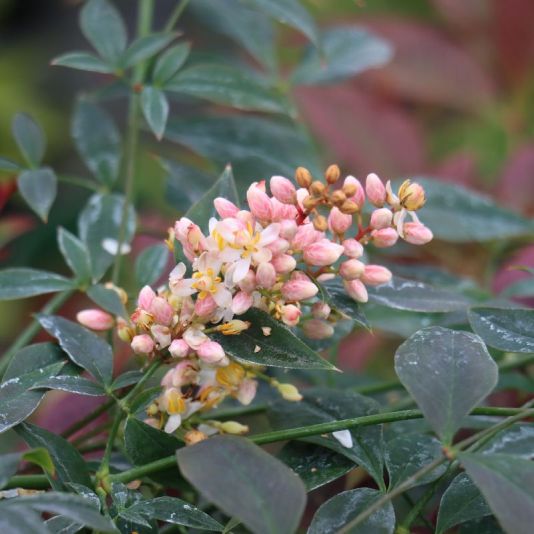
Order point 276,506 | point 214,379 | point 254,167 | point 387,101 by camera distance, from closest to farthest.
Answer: point 276,506 → point 214,379 → point 254,167 → point 387,101

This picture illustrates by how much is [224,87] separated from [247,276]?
0.29 m

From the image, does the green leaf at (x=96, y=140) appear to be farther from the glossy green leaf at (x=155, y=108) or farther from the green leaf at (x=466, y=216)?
the green leaf at (x=466, y=216)

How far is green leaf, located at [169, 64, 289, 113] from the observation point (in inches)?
26.9

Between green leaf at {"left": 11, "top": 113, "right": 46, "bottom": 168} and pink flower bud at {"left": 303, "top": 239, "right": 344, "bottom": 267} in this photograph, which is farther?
green leaf at {"left": 11, "top": 113, "right": 46, "bottom": 168}

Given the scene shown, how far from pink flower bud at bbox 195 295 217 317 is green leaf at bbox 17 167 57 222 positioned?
0.22m

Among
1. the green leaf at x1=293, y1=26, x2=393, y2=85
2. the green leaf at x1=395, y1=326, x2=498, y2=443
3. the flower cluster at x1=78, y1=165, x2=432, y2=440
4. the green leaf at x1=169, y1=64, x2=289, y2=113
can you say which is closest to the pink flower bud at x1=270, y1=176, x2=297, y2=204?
the flower cluster at x1=78, y1=165, x2=432, y2=440

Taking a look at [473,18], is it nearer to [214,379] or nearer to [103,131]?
[103,131]

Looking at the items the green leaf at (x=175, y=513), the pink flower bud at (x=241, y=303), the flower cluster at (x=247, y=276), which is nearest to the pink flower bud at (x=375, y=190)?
the flower cluster at (x=247, y=276)

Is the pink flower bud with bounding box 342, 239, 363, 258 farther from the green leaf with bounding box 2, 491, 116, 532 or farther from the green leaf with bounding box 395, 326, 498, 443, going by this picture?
the green leaf with bounding box 2, 491, 116, 532

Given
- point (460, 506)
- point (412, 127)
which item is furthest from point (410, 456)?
point (412, 127)

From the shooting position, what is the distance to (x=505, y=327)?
1.71 feet

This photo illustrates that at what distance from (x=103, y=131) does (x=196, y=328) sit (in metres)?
0.37

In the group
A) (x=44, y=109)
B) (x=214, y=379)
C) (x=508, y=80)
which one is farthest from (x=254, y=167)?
(x=44, y=109)

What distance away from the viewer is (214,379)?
0.51 m
